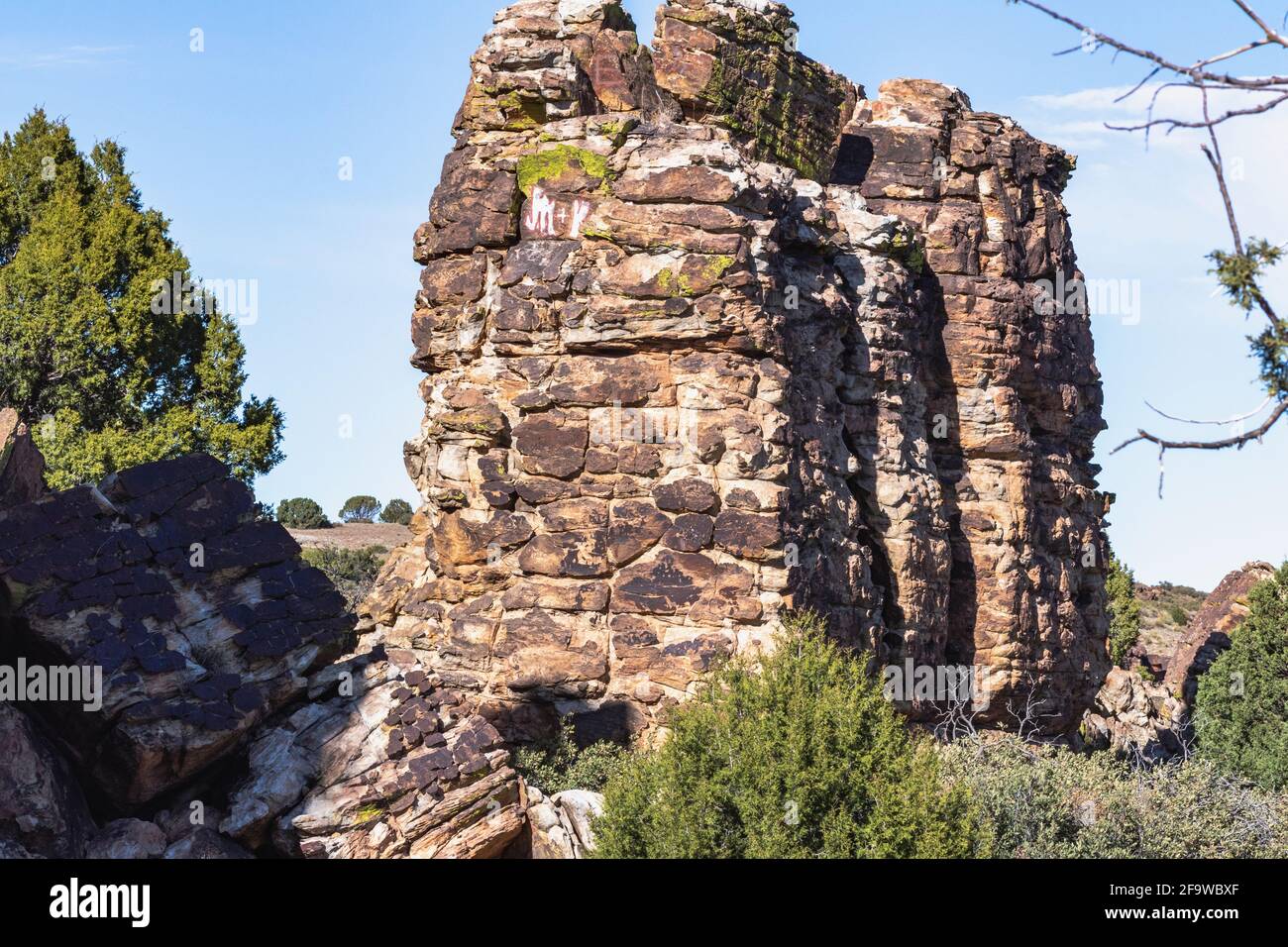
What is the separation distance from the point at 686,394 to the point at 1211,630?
80.8 feet

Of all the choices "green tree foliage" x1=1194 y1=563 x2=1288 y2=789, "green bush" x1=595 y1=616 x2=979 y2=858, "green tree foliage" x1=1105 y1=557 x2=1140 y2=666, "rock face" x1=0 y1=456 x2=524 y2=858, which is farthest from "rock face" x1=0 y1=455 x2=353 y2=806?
"green tree foliage" x1=1105 y1=557 x2=1140 y2=666

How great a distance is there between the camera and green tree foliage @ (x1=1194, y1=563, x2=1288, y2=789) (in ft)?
89.2

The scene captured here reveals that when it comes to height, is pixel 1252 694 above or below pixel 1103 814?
below

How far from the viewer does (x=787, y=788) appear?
1488 centimetres

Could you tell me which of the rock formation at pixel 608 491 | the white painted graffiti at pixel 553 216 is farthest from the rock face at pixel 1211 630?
the white painted graffiti at pixel 553 216

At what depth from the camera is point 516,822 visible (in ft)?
54.4

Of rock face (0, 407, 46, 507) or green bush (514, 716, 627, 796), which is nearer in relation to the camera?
rock face (0, 407, 46, 507)

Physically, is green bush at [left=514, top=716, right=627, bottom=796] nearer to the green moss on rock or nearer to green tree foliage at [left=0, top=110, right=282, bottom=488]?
the green moss on rock

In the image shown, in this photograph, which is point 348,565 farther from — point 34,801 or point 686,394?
point 34,801

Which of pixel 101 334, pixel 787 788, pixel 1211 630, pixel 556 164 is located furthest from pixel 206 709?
pixel 1211 630

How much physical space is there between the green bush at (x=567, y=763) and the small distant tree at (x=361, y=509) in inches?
1899

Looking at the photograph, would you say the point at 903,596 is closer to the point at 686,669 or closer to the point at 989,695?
the point at 989,695

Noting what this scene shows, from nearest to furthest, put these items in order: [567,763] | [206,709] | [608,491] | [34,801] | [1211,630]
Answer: [34,801] → [206,709] → [567,763] → [608,491] → [1211,630]

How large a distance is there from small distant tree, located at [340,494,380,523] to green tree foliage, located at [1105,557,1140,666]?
34.2 metres
